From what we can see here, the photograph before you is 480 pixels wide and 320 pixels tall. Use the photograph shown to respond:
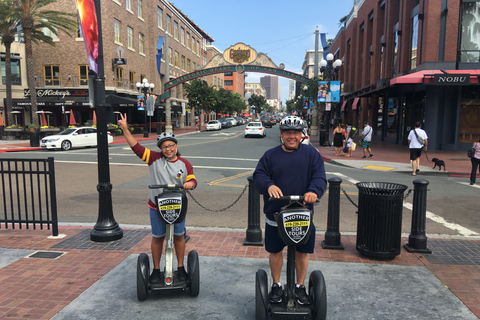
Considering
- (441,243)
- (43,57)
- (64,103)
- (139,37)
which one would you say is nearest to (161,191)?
(441,243)

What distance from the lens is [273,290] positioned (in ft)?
10.6

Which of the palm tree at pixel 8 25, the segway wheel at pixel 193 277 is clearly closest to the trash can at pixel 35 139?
the palm tree at pixel 8 25

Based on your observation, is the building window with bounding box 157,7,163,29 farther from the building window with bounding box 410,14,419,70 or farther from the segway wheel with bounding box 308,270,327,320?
the segway wheel with bounding box 308,270,327,320

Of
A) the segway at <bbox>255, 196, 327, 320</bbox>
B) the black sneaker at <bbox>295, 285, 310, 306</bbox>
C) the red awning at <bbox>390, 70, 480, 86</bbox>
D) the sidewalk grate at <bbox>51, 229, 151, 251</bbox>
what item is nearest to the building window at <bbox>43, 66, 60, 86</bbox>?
the red awning at <bbox>390, 70, 480, 86</bbox>

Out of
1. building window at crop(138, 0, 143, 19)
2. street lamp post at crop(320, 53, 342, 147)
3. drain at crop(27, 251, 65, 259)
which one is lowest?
drain at crop(27, 251, 65, 259)

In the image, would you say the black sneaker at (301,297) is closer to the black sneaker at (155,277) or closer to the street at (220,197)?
the black sneaker at (155,277)

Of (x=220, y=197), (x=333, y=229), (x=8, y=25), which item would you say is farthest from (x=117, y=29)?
(x=333, y=229)

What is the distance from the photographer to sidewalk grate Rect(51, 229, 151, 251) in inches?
207

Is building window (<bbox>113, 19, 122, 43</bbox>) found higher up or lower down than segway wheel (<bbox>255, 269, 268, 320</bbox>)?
higher up

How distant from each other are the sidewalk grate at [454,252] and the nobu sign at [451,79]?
13.8 meters

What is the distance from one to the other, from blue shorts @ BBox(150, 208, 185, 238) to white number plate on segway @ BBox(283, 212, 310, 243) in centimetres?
127

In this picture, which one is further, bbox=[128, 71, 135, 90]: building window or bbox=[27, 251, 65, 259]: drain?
bbox=[128, 71, 135, 90]: building window

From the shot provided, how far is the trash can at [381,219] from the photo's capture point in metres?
4.59

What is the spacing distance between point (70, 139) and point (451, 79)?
20886 mm
